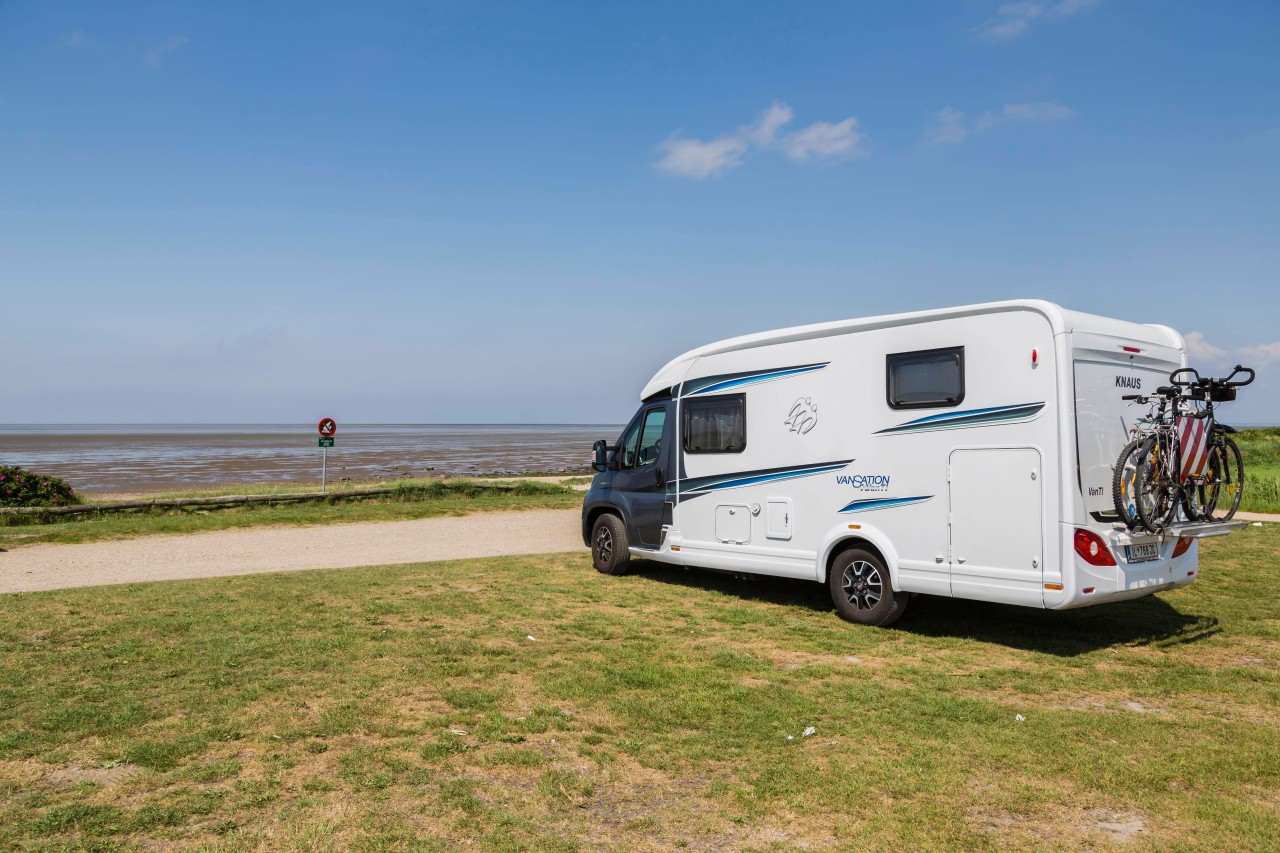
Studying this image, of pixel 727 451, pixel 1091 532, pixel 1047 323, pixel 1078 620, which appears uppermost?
Answer: pixel 1047 323

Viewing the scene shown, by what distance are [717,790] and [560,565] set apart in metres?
8.04

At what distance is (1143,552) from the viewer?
24.7 feet

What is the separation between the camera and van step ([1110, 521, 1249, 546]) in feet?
23.8

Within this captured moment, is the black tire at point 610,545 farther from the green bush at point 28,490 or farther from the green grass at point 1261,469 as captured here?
the green bush at point 28,490

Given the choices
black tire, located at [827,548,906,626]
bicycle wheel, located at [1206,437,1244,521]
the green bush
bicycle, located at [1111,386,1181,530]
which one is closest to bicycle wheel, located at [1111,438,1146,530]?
bicycle, located at [1111,386,1181,530]

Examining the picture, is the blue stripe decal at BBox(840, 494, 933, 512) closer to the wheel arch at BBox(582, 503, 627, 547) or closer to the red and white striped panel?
the red and white striped panel

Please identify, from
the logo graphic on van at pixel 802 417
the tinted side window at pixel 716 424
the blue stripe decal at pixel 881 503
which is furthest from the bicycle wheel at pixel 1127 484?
the tinted side window at pixel 716 424

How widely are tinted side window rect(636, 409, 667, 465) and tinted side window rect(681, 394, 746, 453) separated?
54 cm

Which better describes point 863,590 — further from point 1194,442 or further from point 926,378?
point 1194,442

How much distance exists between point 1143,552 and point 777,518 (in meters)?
3.34

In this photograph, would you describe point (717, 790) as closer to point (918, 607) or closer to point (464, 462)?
point (918, 607)

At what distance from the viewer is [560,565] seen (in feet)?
41.1

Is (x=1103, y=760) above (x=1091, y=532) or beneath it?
beneath

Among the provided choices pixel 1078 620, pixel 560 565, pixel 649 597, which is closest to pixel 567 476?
pixel 560 565
